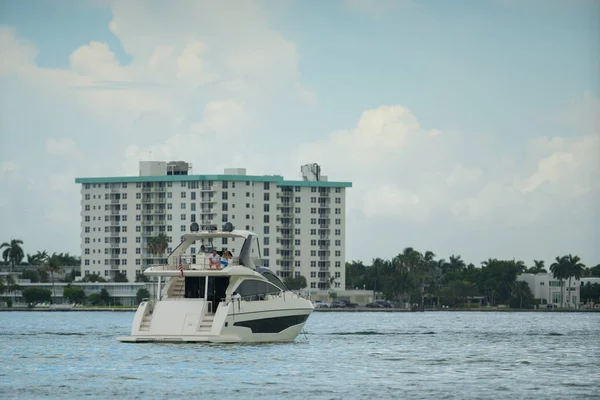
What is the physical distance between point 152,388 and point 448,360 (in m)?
17.2

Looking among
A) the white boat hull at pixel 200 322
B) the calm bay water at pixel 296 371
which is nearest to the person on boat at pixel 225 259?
the white boat hull at pixel 200 322

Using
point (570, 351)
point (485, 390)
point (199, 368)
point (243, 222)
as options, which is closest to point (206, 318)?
→ point (199, 368)

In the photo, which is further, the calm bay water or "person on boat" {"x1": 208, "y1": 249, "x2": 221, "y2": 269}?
"person on boat" {"x1": 208, "y1": 249, "x2": 221, "y2": 269}

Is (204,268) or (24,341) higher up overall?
(204,268)

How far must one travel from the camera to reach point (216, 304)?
5212cm

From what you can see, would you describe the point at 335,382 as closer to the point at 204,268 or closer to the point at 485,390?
the point at 485,390

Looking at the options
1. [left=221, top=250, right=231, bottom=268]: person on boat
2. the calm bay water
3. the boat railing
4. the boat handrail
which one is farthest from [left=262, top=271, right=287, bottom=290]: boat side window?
the calm bay water

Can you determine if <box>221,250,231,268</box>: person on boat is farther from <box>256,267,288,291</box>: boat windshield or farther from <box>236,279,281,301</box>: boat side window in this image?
<box>256,267,288,291</box>: boat windshield

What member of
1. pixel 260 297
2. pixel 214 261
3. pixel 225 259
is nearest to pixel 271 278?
pixel 260 297

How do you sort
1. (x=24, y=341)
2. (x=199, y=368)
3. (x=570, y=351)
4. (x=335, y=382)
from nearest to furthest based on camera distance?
(x=335, y=382), (x=199, y=368), (x=570, y=351), (x=24, y=341)

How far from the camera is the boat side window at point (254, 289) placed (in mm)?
51697

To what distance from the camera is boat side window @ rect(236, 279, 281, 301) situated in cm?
5170

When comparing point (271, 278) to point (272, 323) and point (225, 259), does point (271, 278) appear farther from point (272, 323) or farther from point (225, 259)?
point (225, 259)

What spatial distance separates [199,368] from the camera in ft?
139
